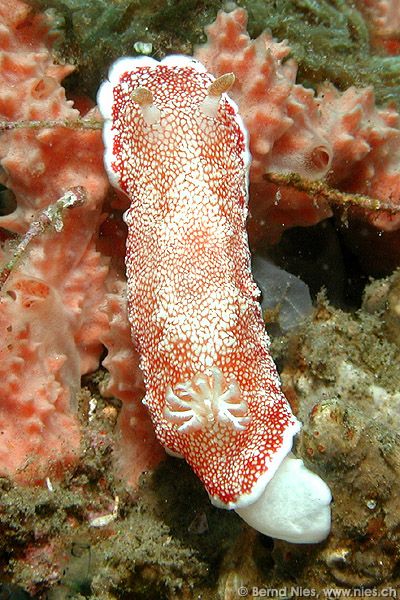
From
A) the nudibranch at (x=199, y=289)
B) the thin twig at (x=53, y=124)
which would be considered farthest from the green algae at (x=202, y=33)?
the thin twig at (x=53, y=124)

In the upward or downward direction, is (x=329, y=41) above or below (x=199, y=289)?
above

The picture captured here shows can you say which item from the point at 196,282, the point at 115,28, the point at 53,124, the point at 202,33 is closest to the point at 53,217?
the point at 53,124

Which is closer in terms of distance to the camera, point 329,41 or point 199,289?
point 199,289

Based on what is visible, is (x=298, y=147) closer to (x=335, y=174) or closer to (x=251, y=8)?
(x=335, y=174)

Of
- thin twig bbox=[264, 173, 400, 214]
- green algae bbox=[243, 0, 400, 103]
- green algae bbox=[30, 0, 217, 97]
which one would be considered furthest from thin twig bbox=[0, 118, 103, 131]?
green algae bbox=[243, 0, 400, 103]

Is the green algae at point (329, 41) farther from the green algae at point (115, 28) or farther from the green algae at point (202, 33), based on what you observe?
the green algae at point (115, 28)

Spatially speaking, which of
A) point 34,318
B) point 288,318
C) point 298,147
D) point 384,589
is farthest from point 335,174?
point 384,589

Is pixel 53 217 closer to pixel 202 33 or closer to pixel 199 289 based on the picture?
pixel 199 289

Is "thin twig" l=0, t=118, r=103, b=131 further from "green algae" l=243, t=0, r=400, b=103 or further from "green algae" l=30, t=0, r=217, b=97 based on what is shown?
"green algae" l=243, t=0, r=400, b=103
